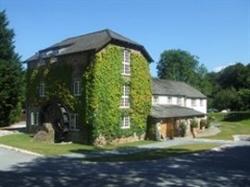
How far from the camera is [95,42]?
133 feet

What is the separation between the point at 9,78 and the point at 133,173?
39829 millimetres

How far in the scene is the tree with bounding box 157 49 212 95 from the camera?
109 metres

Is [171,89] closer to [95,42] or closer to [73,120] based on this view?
[95,42]

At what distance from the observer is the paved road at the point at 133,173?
62.8 feet

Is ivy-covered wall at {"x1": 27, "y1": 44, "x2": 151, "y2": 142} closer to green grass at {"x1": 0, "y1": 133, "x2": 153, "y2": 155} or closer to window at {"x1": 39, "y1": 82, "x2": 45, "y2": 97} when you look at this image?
window at {"x1": 39, "y1": 82, "x2": 45, "y2": 97}

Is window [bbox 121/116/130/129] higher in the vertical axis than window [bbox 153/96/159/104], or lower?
lower

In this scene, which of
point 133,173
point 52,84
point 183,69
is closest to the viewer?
point 133,173

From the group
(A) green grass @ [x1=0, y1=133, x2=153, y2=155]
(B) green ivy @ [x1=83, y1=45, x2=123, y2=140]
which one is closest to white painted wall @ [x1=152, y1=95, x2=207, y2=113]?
(B) green ivy @ [x1=83, y1=45, x2=123, y2=140]

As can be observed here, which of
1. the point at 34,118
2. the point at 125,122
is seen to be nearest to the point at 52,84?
the point at 34,118

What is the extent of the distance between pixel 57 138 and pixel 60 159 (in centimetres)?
1345

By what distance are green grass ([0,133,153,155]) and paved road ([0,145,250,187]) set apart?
3.73 m

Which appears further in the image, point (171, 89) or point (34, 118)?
point (171, 89)

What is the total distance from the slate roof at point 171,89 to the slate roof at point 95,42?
11.8 meters

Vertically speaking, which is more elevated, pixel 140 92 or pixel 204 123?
pixel 140 92
